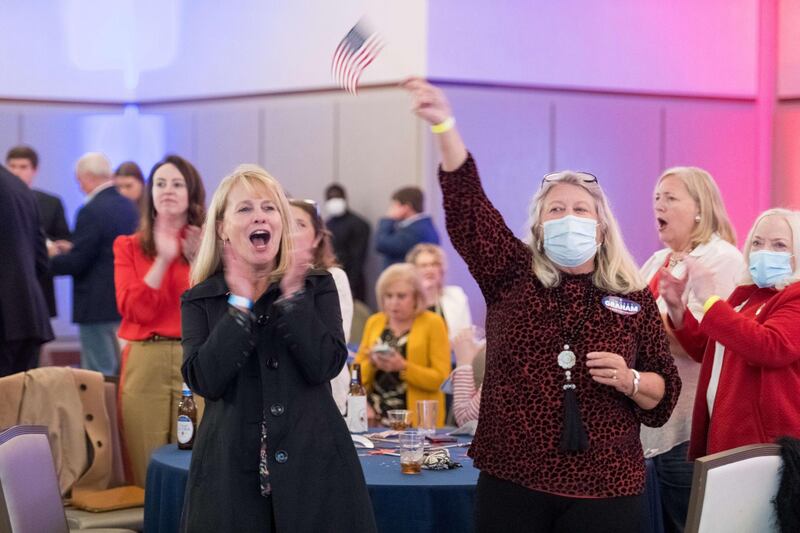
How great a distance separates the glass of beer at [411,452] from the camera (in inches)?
140

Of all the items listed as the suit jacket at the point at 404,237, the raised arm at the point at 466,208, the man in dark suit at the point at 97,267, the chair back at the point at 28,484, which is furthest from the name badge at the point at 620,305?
the suit jacket at the point at 404,237

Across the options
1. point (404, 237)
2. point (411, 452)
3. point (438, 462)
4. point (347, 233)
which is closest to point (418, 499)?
point (411, 452)

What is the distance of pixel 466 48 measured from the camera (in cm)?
881

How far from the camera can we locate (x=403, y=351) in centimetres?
542

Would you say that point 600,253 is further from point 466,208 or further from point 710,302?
point 710,302

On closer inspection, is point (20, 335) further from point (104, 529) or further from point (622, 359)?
point (622, 359)

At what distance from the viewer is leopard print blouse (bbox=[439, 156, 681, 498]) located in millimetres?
2811

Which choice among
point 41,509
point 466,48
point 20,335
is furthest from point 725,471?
point 466,48

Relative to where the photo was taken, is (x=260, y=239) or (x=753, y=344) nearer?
(x=260, y=239)

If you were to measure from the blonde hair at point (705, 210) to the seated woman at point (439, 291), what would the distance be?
7.24ft

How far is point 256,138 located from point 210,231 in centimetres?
714

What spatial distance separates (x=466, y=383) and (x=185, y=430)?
1153 mm

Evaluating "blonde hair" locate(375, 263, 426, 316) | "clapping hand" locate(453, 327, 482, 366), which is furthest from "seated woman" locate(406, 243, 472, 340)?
"clapping hand" locate(453, 327, 482, 366)

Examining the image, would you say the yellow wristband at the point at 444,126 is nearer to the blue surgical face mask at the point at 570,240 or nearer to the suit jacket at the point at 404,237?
the blue surgical face mask at the point at 570,240
